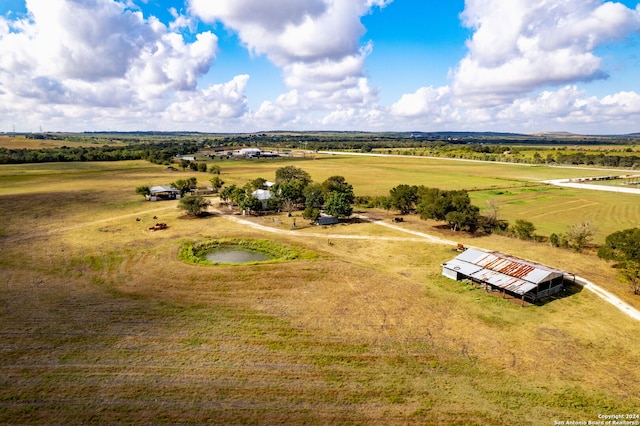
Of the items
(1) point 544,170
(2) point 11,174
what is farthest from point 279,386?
(1) point 544,170

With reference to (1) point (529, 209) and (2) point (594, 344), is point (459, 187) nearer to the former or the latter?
(1) point (529, 209)

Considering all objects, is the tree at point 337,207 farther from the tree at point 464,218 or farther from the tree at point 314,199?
the tree at point 464,218

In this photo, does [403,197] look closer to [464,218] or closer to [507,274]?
[464,218]

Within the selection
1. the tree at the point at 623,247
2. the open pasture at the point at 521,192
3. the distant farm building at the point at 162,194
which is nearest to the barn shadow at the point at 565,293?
the tree at the point at 623,247

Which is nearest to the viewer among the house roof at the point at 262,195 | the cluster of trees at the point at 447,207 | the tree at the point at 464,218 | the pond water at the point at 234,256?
the pond water at the point at 234,256

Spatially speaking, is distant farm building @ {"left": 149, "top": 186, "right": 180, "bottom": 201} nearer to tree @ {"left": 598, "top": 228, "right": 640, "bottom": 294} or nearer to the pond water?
the pond water

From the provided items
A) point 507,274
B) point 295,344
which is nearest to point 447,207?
point 507,274
